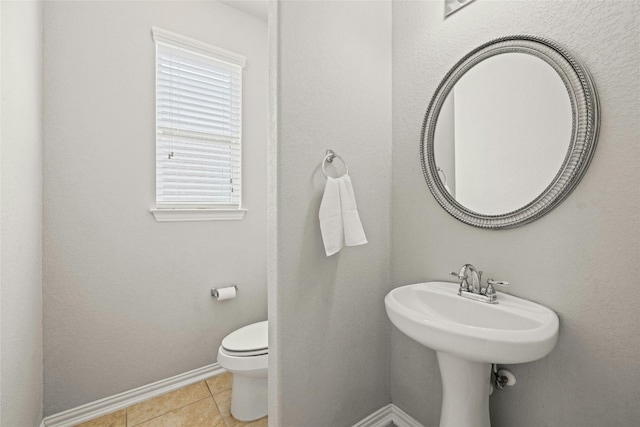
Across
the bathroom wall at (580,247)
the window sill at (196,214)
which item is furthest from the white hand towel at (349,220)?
the window sill at (196,214)

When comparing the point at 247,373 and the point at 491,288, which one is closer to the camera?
the point at 491,288

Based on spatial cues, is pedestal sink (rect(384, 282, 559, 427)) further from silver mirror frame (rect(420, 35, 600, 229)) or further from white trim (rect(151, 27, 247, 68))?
white trim (rect(151, 27, 247, 68))

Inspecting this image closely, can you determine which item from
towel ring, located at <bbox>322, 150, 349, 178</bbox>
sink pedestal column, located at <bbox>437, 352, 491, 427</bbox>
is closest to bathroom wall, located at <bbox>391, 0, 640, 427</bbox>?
sink pedestal column, located at <bbox>437, 352, 491, 427</bbox>

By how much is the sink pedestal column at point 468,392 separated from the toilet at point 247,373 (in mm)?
913

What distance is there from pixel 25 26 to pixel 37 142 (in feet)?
1.67

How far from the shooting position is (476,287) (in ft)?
3.78

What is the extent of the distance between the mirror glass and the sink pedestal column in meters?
0.61

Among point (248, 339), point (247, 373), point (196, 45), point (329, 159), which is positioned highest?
point (196, 45)

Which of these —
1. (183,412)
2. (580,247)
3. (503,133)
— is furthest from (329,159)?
(183,412)

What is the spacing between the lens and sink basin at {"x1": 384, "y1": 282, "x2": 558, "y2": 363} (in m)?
0.81

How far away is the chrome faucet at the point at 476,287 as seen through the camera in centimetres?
109

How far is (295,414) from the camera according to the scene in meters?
1.26

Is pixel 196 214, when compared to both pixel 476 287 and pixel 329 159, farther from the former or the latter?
pixel 476 287

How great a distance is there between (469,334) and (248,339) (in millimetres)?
1297
